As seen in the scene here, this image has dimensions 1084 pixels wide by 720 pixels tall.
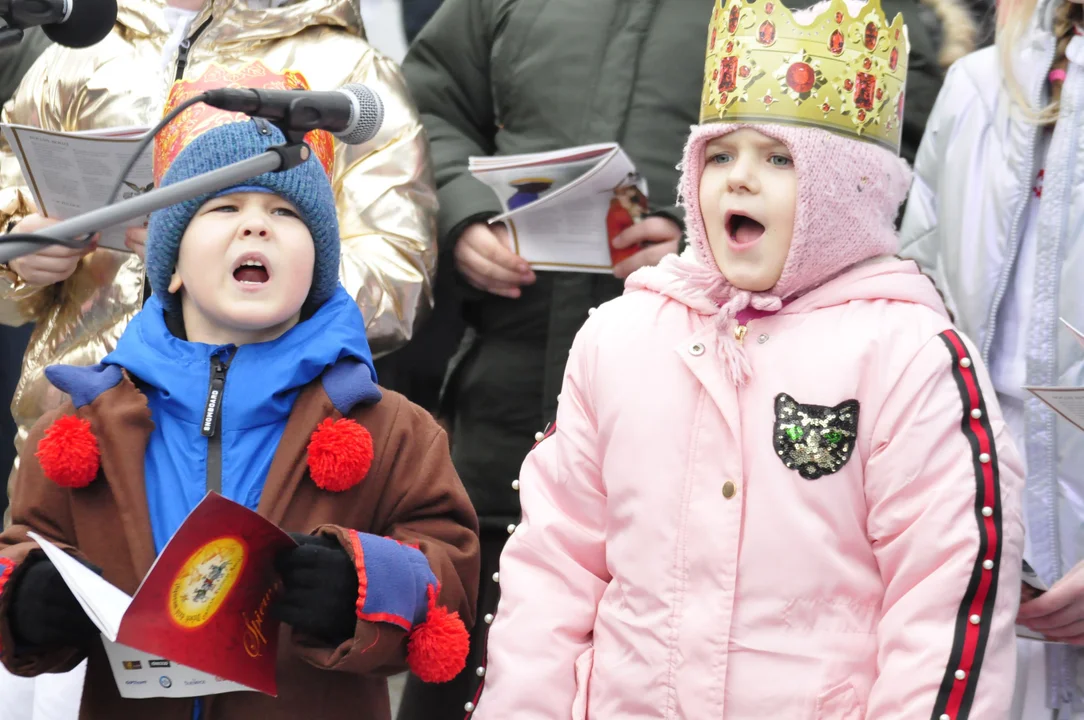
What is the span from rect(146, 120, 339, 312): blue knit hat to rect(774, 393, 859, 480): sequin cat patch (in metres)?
0.88

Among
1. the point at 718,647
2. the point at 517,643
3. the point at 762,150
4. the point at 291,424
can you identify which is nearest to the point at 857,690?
the point at 718,647

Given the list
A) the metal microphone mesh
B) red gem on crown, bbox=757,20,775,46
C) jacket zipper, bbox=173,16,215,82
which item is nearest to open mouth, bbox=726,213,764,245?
red gem on crown, bbox=757,20,775,46

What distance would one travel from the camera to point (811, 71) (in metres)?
2.30

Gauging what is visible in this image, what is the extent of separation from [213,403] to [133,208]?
0.74 metres

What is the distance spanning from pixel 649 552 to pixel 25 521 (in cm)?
106

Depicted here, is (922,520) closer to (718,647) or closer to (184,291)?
(718,647)

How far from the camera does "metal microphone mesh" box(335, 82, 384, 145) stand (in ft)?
6.50

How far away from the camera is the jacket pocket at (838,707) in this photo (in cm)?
210

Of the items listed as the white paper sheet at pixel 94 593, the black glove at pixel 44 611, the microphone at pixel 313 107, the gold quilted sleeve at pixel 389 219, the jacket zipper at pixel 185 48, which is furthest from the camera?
the jacket zipper at pixel 185 48

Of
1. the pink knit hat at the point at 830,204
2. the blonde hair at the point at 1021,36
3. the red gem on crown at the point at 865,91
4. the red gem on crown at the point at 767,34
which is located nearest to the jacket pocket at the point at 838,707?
the pink knit hat at the point at 830,204

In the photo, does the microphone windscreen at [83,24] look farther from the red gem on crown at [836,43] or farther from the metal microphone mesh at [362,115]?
the red gem on crown at [836,43]

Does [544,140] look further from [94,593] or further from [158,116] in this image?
[94,593]

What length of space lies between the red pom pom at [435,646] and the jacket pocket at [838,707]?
1.94ft

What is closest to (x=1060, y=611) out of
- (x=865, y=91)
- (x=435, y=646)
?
(x=865, y=91)
